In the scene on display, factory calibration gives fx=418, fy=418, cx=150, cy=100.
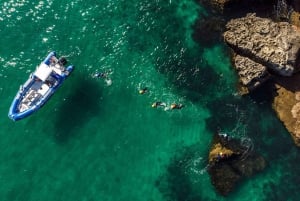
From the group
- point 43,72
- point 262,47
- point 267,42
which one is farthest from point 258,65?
point 43,72

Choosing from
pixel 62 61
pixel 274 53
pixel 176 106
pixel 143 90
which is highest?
pixel 62 61

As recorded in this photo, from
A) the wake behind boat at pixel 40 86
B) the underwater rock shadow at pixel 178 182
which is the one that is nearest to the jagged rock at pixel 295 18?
the underwater rock shadow at pixel 178 182

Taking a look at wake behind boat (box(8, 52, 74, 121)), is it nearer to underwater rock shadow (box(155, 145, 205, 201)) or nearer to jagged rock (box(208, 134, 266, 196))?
underwater rock shadow (box(155, 145, 205, 201))

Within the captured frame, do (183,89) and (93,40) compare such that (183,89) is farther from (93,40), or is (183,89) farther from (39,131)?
(39,131)

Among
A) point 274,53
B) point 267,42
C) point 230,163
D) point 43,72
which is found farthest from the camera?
point 267,42

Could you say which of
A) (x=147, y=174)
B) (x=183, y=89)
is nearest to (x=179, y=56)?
(x=183, y=89)

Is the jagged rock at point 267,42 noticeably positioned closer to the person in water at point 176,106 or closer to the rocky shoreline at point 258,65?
the rocky shoreline at point 258,65

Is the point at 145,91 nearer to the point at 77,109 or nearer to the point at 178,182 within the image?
the point at 77,109
